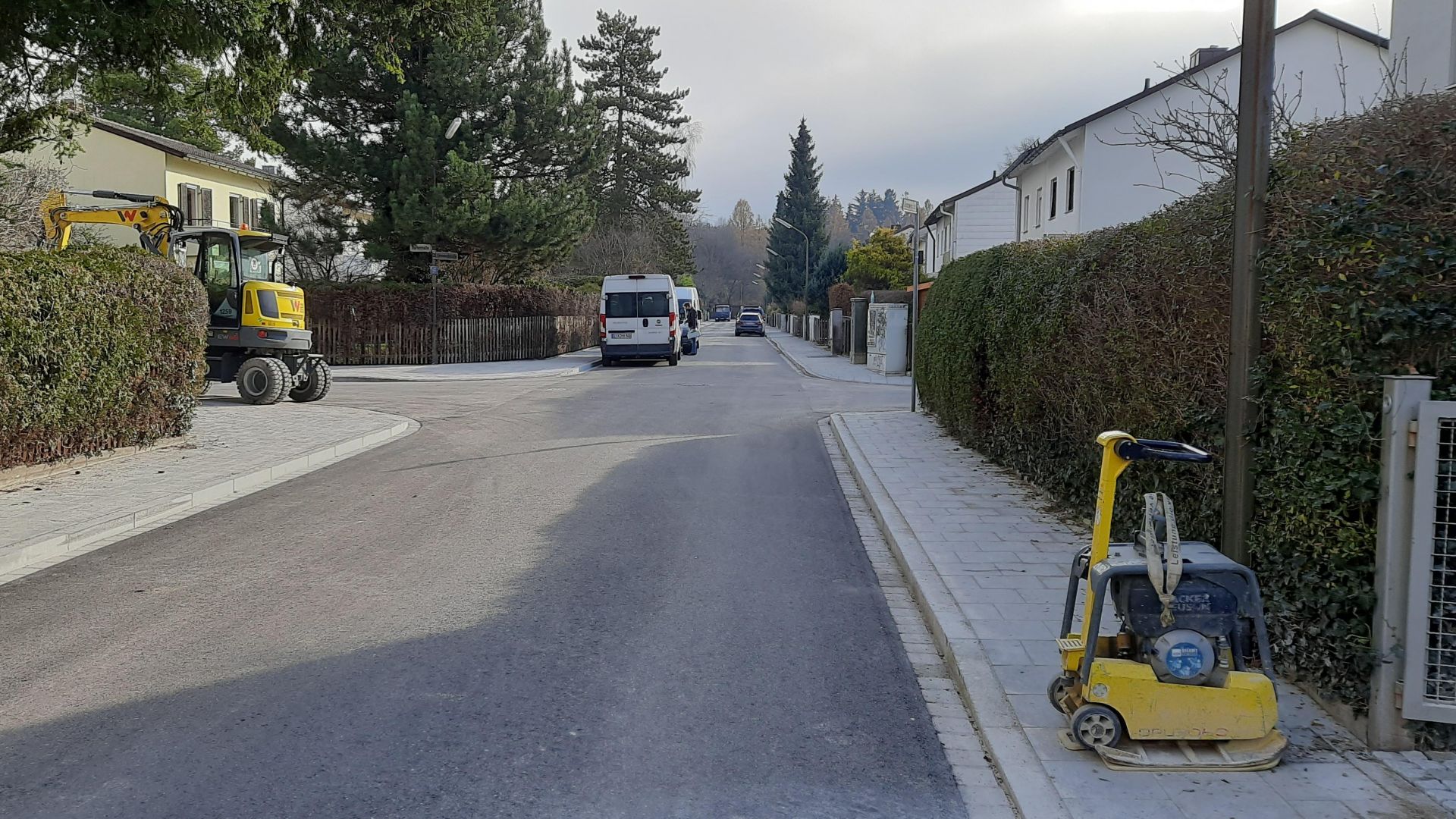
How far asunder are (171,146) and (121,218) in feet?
71.0

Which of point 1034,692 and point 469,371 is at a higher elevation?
point 469,371

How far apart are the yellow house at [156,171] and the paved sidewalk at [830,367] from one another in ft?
57.4

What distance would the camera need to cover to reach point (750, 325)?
67750mm

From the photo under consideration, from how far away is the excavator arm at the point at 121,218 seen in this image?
57.4ft

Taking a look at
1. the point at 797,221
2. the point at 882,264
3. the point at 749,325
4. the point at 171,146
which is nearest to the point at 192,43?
the point at 171,146

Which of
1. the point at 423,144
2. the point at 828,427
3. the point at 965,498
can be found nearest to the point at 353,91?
the point at 423,144

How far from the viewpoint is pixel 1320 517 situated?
4.07 m

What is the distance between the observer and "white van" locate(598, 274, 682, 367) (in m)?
31.6

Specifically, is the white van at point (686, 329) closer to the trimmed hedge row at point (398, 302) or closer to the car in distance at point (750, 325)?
the trimmed hedge row at point (398, 302)

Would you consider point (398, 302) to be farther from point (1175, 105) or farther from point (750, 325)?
point (750, 325)

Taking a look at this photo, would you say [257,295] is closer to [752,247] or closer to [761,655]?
[761,655]

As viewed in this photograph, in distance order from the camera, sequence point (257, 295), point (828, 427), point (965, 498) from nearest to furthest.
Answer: point (965, 498)
point (828, 427)
point (257, 295)

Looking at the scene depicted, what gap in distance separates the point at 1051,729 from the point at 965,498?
5.38 m

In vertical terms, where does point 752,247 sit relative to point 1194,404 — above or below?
above
